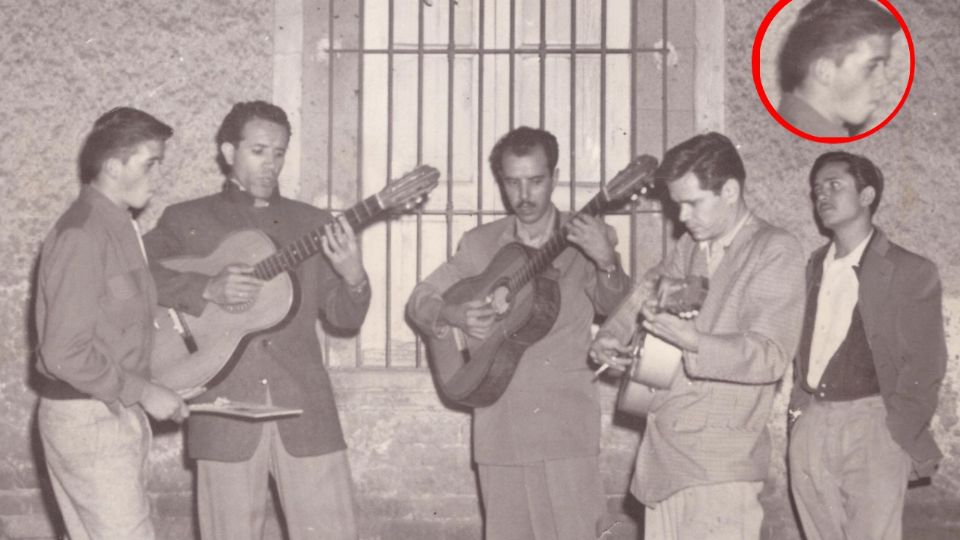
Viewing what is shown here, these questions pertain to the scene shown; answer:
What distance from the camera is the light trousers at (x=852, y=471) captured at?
4438mm

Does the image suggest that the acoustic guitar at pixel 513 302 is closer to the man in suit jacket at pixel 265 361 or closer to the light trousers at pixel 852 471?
the man in suit jacket at pixel 265 361

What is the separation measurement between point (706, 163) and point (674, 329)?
0.58 metres

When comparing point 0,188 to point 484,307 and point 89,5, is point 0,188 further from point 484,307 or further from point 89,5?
point 484,307

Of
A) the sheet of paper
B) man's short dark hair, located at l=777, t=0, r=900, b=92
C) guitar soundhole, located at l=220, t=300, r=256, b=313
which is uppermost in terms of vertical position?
man's short dark hair, located at l=777, t=0, r=900, b=92

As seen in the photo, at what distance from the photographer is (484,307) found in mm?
4609

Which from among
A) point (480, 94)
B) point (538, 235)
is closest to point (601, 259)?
point (538, 235)

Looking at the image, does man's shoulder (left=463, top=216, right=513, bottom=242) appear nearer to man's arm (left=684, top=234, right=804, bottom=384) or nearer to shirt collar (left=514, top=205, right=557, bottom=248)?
shirt collar (left=514, top=205, right=557, bottom=248)

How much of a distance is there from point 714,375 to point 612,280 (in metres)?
1.11

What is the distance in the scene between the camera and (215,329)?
14.4 ft

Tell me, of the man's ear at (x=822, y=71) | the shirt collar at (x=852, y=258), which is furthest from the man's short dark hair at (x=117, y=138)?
the man's ear at (x=822, y=71)

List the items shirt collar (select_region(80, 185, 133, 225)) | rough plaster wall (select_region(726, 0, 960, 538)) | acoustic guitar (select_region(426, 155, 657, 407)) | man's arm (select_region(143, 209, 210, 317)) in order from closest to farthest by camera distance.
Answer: shirt collar (select_region(80, 185, 133, 225))
man's arm (select_region(143, 209, 210, 317))
acoustic guitar (select_region(426, 155, 657, 407))
rough plaster wall (select_region(726, 0, 960, 538))

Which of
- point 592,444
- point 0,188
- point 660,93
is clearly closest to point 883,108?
point 660,93

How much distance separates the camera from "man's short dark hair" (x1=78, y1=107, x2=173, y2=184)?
3992 millimetres

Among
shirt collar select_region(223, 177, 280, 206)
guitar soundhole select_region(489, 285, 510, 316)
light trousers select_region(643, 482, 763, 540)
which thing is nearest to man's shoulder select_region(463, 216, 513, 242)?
guitar soundhole select_region(489, 285, 510, 316)
